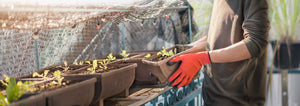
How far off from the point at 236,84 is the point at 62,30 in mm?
2567

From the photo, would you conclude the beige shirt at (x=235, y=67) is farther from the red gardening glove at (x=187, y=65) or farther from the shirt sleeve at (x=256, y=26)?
the red gardening glove at (x=187, y=65)

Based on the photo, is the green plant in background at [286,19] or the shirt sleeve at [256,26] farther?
the green plant in background at [286,19]

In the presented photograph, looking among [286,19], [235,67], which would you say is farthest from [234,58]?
[286,19]

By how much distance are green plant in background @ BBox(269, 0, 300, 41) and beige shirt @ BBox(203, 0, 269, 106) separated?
3.55ft

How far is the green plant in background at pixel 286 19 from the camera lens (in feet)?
7.19

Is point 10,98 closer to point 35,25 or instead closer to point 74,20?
point 35,25

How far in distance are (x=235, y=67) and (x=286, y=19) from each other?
3.96ft

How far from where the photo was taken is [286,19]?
2.22 meters

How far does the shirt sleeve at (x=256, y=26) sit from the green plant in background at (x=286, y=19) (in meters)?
1.16

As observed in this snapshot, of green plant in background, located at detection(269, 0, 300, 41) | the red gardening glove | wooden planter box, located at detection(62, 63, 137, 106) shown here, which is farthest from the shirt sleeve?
green plant in background, located at detection(269, 0, 300, 41)

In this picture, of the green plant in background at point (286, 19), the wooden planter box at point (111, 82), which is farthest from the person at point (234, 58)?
the green plant in background at point (286, 19)

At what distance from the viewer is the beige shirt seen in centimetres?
122

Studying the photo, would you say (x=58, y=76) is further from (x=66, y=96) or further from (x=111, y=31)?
(x=111, y=31)

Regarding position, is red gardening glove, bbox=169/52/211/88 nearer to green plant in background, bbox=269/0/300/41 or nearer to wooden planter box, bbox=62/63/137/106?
wooden planter box, bbox=62/63/137/106
